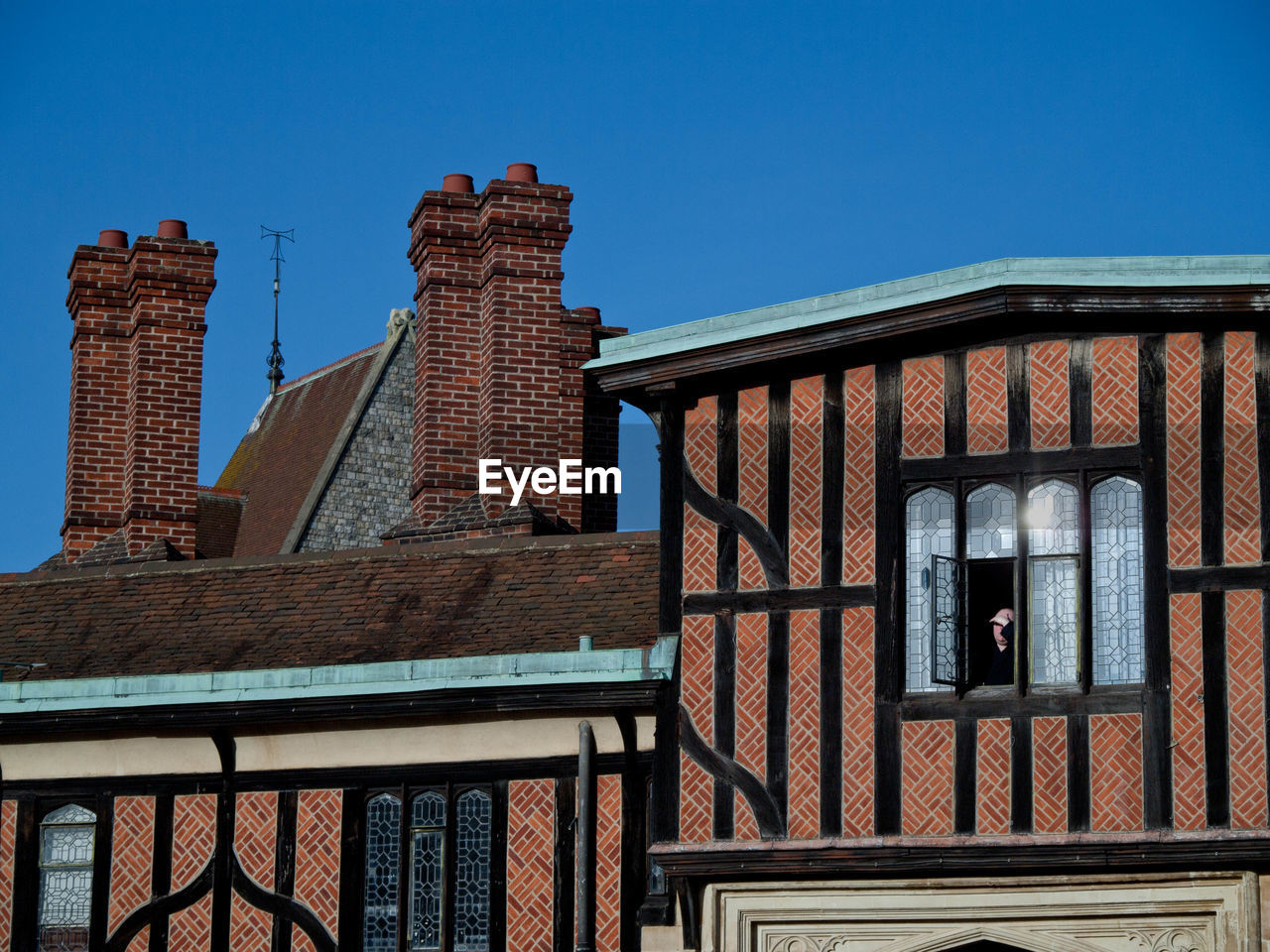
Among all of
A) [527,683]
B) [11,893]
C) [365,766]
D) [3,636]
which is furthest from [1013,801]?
[3,636]

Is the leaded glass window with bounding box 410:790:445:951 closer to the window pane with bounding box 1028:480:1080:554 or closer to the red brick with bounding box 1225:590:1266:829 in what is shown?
the window pane with bounding box 1028:480:1080:554

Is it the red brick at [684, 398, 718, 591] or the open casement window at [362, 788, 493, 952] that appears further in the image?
the open casement window at [362, 788, 493, 952]

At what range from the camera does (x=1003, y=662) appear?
49.7 feet

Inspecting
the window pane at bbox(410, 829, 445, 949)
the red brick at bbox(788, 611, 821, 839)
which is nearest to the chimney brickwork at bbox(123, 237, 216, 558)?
the window pane at bbox(410, 829, 445, 949)

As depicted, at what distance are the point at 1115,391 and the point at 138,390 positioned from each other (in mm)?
10626

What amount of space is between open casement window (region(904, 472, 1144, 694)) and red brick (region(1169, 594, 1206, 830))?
0.83 feet

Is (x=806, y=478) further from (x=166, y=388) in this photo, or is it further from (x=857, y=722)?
(x=166, y=388)

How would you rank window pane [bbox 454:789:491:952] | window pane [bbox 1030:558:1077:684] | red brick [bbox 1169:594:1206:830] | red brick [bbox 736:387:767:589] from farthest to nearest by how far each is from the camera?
window pane [bbox 454:789:491:952] → red brick [bbox 736:387:767:589] → window pane [bbox 1030:558:1077:684] → red brick [bbox 1169:594:1206:830]

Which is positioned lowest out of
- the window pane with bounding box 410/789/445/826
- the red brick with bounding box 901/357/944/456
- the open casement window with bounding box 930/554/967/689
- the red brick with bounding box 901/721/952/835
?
the window pane with bounding box 410/789/445/826

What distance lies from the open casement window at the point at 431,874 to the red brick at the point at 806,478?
9.82 ft

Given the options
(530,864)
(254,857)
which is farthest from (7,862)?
(530,864)

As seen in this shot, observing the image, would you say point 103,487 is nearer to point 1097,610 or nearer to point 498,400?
point 498,400

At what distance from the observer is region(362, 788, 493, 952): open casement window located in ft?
54.7

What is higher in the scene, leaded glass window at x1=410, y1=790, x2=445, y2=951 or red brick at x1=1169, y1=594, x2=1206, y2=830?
red brick at x1=1169, y1=594, x2=1206, y2=830
